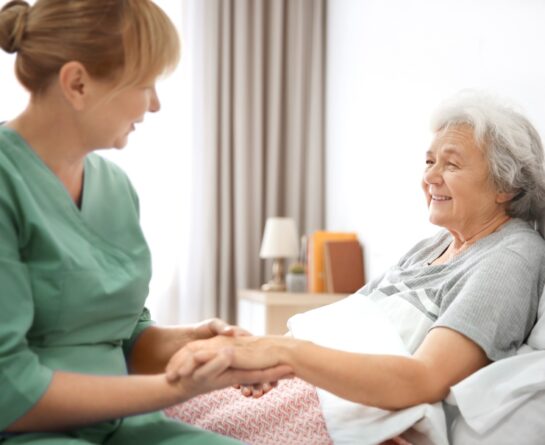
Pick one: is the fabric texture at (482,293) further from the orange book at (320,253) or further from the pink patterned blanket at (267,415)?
the orange book at (320,253)

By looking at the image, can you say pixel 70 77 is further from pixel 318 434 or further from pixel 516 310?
pixel 516 310

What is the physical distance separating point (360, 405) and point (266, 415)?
21 cm

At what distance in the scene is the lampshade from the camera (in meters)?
4.26

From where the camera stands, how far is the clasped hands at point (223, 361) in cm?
119

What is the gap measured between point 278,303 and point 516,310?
7.66 ft

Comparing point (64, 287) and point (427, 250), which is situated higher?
point (64, 287)

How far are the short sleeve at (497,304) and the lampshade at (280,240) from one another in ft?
8.65

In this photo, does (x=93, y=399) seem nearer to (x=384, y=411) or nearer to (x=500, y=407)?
(x=384, y=411)

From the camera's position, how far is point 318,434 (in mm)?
1523

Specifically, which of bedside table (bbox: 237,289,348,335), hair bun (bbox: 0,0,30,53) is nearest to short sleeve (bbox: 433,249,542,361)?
hair bun (bbox: 0,0,30,53)

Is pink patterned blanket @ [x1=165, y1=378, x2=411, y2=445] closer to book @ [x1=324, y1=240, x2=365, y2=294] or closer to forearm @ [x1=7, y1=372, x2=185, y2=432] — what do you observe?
forearm @ [x1=7, y1=372, x2=185, y2=432]

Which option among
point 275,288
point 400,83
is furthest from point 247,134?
point 400,83

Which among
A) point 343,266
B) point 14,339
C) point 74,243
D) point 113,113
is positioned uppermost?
point 113,113

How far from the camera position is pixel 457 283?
165 centimetres
